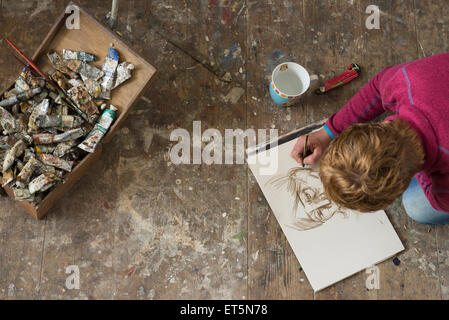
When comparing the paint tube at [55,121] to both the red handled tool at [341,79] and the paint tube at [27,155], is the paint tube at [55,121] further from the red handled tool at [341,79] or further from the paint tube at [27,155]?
the red handled tool at [341,79]

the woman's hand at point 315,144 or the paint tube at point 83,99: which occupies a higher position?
the paint tube at point 83,99

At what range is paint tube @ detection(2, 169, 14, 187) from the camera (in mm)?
993

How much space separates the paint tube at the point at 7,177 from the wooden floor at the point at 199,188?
0.63 ft

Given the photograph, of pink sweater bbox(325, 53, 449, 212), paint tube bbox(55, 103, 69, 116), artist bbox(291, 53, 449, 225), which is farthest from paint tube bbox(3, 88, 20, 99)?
pink sweater bbox(325, 53, 449, 212)

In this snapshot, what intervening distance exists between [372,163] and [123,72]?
0.73 metres

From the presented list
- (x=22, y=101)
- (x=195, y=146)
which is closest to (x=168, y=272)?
(x=195, y=146)

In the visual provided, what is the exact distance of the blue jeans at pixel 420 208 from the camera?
1084 mm

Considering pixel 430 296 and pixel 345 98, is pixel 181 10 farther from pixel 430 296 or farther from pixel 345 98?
pixel 430 296

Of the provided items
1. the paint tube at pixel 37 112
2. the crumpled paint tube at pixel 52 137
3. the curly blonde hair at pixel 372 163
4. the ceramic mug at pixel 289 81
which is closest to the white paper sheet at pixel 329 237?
the ceramic mug at pixel 289 81

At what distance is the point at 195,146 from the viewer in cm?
121

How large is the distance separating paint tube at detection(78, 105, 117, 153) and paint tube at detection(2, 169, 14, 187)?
0.20 meters

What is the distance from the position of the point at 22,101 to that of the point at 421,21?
1.41m
